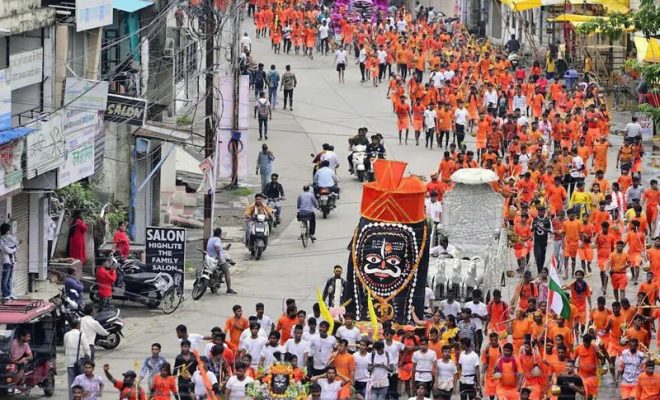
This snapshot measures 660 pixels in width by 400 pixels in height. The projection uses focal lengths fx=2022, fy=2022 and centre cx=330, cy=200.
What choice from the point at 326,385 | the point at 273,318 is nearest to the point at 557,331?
the point at 326,385

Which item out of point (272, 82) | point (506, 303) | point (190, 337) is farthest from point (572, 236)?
point (272, 82)

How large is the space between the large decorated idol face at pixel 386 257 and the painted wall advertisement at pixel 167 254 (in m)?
4.51

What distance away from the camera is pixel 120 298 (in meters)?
33.0

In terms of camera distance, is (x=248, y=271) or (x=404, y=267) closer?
(x=404, y=267)

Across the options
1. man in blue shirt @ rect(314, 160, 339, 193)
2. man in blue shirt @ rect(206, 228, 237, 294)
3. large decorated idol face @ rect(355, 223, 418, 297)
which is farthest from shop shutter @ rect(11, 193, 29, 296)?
man in blue shirt @ rect(314, 160, 339, 193)

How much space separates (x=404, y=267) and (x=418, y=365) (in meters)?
3.44

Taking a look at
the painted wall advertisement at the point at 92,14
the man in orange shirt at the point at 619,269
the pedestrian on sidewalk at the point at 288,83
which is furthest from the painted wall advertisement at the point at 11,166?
the pedestrian on sidewalk at the point at 288,83

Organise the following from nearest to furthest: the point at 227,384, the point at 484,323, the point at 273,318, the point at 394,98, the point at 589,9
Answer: the point at 227,384 → the point at 484,323 → the point at 273,318 → the point at 394,98 → the point at 589,9

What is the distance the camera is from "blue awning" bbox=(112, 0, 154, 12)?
38.5m

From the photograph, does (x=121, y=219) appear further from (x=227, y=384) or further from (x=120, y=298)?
(x=227, y=384)

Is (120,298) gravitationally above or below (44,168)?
below

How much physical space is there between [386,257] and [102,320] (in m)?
4.28

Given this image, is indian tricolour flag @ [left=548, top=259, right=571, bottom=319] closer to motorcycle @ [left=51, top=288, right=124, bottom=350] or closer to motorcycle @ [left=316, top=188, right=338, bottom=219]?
motorcycle @ [left=51, top=288, right=124, bottom=350]

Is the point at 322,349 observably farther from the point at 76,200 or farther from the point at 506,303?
the point at 76,200
